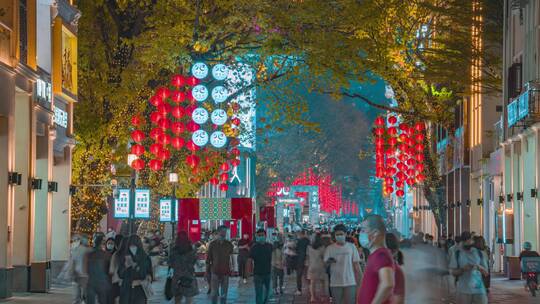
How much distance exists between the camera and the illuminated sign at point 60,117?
3483 centimetres

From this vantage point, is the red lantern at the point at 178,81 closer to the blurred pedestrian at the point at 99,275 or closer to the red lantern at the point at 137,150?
the red lantern at the point at 137,150

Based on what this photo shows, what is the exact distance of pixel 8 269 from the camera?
27.6 meters

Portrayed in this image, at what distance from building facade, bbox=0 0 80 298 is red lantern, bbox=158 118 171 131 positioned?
3024 millimetres

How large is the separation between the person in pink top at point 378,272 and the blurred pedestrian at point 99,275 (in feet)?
35.7

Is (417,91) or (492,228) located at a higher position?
(417,91)

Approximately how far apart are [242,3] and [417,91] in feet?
43.1

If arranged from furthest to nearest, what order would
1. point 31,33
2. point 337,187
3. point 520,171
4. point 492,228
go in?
point 337,187, point 492,228, point 520,171, point 31,33

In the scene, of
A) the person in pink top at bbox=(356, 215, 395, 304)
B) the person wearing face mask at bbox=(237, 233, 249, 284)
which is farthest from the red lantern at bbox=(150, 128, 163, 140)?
the person in pink top at bbox=(356, 215, 395, 304)

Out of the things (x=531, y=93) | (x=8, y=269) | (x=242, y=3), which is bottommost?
(x=8, y=269)

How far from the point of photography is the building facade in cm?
2786

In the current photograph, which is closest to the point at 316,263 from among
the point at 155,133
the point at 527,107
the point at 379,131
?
the point at 155,133

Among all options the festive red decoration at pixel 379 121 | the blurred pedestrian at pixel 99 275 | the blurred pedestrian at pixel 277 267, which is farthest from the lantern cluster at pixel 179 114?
the festive red decoration at pixel 379 121

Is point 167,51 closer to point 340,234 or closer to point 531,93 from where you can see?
Result: point 531,93

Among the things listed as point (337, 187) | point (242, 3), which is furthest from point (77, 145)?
point (337, 187)
